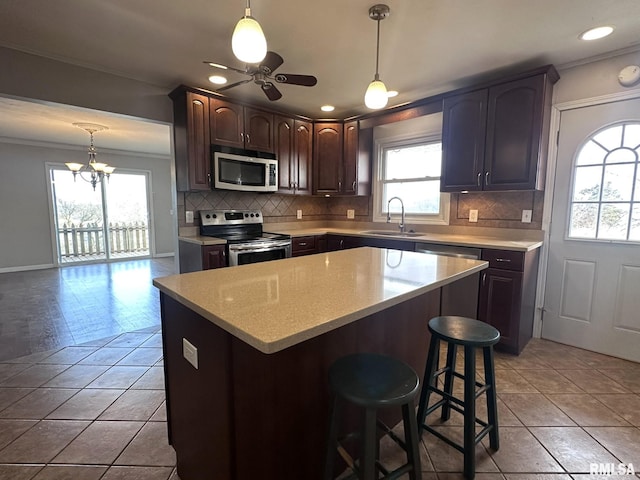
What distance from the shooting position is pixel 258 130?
3.48 meters

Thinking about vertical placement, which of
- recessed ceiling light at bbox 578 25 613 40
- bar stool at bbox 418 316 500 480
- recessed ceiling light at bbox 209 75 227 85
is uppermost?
recessed ceiling light at bbox 578 25 613 40

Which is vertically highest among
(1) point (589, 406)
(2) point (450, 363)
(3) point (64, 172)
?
(3) point (64, 172)

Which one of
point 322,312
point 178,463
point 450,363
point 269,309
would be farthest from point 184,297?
point 450,363

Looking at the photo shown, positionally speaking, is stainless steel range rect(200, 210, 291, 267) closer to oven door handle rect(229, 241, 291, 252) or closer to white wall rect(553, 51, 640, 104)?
oven door handle rect(229, 241, 291, 252)

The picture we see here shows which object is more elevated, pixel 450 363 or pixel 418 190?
pixel 418 190

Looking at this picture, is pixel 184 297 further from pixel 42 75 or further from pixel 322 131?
pixel 322 131

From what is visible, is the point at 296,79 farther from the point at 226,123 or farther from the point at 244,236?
the point at 244,236

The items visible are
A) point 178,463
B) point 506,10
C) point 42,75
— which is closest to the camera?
point 178,463

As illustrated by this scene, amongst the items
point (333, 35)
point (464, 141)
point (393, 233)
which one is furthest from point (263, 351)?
point (393, 233)

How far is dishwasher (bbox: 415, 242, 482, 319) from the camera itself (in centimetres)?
270

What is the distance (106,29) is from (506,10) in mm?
2551

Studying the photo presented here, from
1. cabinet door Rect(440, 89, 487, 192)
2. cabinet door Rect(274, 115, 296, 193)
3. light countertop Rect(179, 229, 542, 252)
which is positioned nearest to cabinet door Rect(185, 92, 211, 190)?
light countertop Rect(179, 229, 542, 252)

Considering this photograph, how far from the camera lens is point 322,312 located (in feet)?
3.20

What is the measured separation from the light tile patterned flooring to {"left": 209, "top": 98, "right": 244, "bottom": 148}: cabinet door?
2.08 metres
